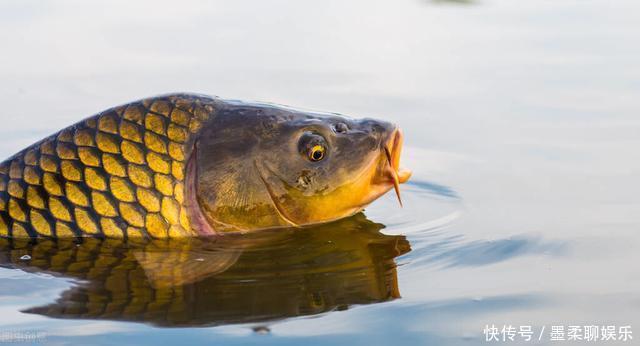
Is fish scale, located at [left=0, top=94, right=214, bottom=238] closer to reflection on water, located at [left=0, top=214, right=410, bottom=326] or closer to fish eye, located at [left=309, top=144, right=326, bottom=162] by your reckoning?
reflection on water, located at [left=0, top=214, right=410, bottom=326]

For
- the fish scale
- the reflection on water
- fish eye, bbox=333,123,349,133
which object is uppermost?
fish eye, bbox=333,123,349,133

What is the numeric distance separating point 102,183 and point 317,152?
92 centimetres

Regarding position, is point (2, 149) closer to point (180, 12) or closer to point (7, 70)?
point (7, 70)

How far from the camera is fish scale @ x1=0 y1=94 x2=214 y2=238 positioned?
5.06m

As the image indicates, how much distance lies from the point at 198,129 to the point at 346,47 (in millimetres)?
3855

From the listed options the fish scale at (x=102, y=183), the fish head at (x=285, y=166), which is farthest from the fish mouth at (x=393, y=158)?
the fish scale at (x=102, y=183)

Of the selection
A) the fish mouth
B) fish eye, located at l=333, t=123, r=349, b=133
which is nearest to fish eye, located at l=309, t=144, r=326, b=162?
fish eye, located at l=333, t=123, r=349, b=133

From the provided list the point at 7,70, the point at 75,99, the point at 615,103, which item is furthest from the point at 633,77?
the point at 7,70

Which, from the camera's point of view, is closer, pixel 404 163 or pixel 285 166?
pixel 285 166

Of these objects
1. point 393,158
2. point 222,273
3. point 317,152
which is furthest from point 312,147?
point 222,273

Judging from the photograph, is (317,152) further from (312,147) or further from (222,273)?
(222,273)

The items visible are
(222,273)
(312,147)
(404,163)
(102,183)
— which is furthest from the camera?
(404,163)

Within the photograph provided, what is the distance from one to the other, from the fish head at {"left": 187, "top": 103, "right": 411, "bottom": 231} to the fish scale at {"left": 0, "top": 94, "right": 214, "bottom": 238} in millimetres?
140

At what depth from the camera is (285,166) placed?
17.3 ft
